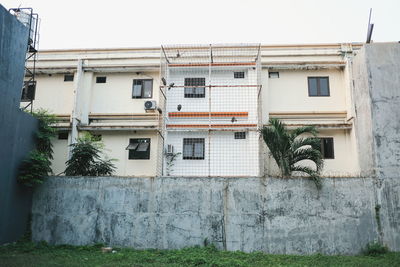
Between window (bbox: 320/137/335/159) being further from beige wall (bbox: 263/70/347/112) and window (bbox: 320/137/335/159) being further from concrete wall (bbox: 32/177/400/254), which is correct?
concrete wall (bbox: 32/177/400/254)

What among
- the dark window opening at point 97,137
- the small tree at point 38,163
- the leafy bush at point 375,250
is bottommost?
the leafy bush at point 375,250

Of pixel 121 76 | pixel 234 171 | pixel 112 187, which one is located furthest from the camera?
pixel 121 76

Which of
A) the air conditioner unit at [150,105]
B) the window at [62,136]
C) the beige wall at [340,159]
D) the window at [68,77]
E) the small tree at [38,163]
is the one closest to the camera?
the small tree at [38,163]

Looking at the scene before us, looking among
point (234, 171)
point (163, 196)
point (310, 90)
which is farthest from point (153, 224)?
point (310, 90)

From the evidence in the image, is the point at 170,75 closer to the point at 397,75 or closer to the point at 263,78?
the point at 263,78

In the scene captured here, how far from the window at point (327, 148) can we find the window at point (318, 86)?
6.58 ft

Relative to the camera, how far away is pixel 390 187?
28.5ft

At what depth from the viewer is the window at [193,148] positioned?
13266 millimetres

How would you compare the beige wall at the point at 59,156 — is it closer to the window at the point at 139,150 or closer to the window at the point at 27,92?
the window at the point at 27,92

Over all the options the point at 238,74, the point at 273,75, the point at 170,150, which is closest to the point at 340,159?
the point at 273,75

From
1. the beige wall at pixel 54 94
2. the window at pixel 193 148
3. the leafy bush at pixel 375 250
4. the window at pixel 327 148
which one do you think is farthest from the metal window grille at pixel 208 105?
the leafy bush at pixel 375 250

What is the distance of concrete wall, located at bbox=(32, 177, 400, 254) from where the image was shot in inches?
336

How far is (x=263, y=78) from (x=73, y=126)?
8275 millimetres

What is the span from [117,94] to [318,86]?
8.80m
